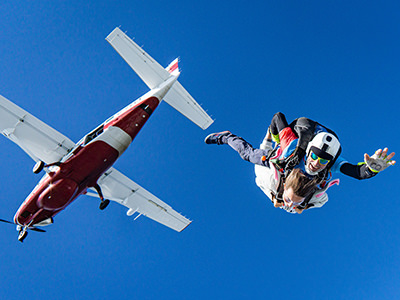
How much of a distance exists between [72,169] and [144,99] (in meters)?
4.92

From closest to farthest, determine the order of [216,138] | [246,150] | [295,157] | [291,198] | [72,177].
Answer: [295,157], [291,198], [246,150], [216,138], [72,177]

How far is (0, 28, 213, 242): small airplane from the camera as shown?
47.8 ft

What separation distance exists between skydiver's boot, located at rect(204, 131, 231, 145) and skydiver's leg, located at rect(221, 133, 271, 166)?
115mm

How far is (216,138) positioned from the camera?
780cm

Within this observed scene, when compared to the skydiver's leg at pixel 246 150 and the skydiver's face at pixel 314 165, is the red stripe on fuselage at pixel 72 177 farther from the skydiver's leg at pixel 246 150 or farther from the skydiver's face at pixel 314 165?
the skydiver's face at pixel 314 165

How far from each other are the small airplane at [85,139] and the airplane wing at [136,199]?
6.00 feet

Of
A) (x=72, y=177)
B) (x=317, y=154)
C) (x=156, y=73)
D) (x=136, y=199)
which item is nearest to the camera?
(x=317, y=154)

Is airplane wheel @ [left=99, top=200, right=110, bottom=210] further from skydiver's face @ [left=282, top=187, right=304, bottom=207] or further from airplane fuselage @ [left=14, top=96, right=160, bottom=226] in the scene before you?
skydiver's face @ [left=282, top=187, right=304, bottom=207]

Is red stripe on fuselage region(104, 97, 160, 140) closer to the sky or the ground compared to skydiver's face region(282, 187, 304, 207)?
closer to the sky

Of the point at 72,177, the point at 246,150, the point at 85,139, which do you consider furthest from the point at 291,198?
the point at 85,139

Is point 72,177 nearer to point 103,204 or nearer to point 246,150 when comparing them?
point 103,204

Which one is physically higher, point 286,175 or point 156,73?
point 156,73

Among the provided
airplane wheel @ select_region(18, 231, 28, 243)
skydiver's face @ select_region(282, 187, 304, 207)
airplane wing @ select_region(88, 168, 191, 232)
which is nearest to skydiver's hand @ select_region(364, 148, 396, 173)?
skydiver's face @ select_region(282, 187, 304, 207)

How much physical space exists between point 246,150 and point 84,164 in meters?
10.1
